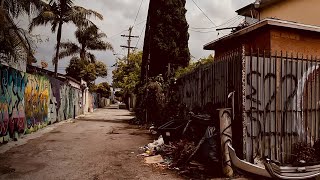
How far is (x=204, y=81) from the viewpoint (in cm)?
875

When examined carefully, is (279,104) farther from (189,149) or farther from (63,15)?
(63,15)

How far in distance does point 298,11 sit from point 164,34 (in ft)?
25.0

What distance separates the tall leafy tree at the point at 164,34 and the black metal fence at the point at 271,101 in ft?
40.7

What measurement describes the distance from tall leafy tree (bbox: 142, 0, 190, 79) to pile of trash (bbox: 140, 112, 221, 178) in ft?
34.2

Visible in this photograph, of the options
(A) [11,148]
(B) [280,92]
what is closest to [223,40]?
(B) [280,92]

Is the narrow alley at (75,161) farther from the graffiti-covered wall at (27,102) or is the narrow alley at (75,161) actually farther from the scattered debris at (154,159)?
the graffiti-covered wall at (27,102)

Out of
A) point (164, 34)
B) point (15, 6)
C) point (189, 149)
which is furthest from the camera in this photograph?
point (164, 34)

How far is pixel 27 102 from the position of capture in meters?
12.5

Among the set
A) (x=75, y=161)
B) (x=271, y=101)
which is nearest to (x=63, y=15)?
(x=75, y=161)

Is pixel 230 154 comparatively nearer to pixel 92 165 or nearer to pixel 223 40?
pixel 92 165

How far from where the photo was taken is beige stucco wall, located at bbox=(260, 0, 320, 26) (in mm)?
15031

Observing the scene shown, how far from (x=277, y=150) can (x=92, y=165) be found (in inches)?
160

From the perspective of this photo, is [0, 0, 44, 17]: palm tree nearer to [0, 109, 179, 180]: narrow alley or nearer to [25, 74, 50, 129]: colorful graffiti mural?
[25, 74, 50, 129]: colorful graffiti mural

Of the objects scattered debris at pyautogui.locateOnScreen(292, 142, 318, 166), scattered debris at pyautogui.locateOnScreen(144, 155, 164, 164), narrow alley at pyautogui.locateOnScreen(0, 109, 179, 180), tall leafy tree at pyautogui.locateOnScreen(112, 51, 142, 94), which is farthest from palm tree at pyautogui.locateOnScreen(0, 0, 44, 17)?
tall leafy tree at pyautogui.locateOnScreen(112, 51, 142, 94)
